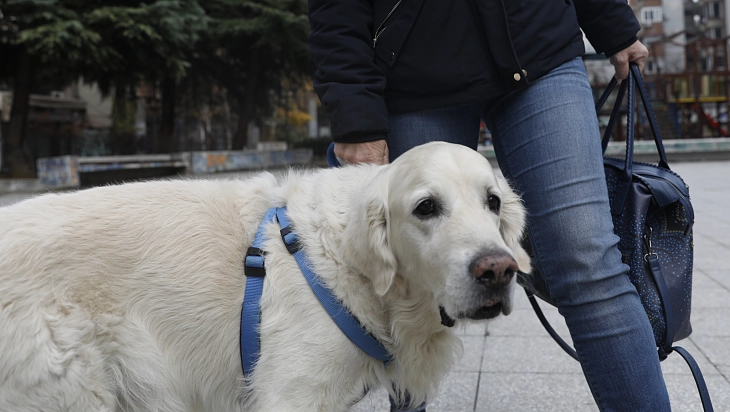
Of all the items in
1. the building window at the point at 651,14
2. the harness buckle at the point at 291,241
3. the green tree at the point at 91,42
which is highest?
the building window at the point at 651,14

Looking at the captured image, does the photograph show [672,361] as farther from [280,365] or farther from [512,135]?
[280,365]

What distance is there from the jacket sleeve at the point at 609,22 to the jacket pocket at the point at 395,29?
0.70 metres

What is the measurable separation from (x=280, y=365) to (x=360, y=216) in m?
0.50

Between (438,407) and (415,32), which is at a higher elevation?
(415,32)

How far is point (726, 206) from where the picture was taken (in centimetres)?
966

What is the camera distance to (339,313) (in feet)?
6.24

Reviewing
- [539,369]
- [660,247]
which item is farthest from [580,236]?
[539,369]

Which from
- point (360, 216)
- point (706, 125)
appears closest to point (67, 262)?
point (360, 216)

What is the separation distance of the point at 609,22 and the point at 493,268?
49.7 inches

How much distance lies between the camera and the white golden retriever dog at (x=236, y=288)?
179 cm

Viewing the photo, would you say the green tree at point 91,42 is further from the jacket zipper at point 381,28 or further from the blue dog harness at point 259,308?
the blue dog harness at point 259,308

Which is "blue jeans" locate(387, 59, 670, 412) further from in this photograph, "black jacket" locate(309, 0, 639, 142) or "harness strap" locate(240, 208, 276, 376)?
"harness strap" locate(240, 208, 276, 376)

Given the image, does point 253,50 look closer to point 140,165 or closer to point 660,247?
point 140,165

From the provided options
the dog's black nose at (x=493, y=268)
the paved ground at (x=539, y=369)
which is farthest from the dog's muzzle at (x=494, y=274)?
the paved ground at (x=539, y=369)
